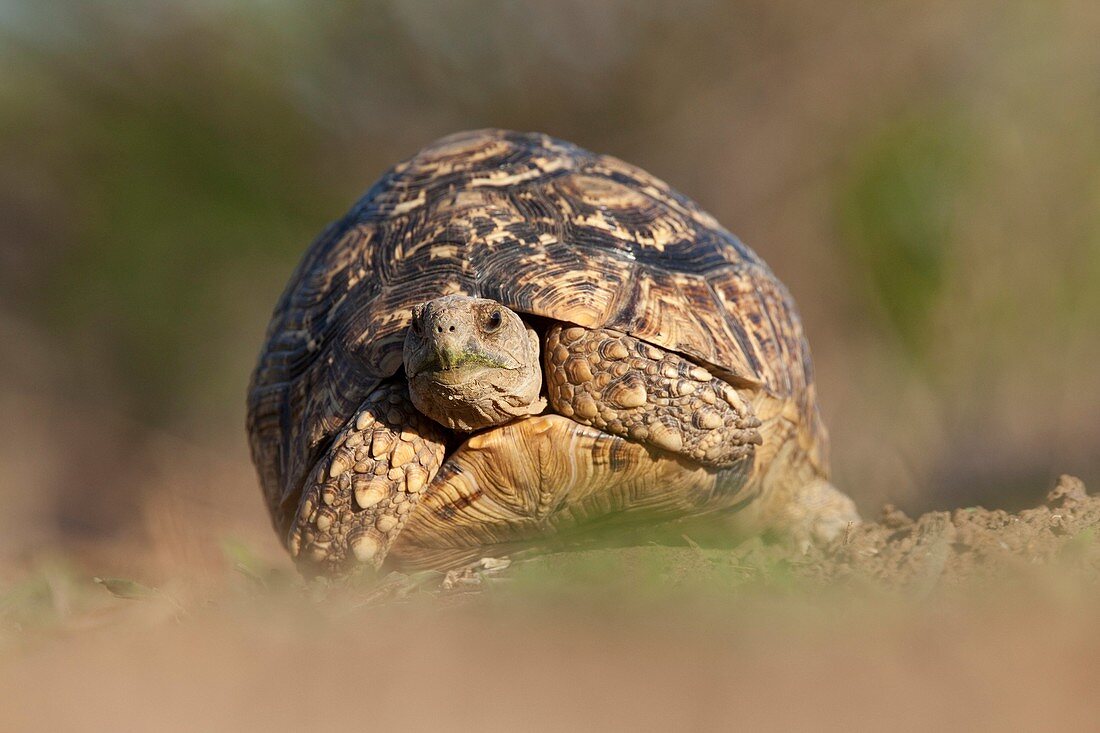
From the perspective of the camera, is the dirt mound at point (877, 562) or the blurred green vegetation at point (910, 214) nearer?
the dirt mound at point (877, 562)

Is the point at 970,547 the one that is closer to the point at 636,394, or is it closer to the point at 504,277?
the point at 636,394

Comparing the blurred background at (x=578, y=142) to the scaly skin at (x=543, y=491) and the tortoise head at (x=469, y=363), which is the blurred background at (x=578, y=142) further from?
the tortoise head at (x=469, y=363)

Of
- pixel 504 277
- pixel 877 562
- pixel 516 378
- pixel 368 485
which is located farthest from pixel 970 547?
pixel 368 485

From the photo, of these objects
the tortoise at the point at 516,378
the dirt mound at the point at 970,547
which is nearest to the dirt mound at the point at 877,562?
the dirt mound at the point at 970,547

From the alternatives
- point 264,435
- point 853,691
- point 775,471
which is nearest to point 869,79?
point 775,471

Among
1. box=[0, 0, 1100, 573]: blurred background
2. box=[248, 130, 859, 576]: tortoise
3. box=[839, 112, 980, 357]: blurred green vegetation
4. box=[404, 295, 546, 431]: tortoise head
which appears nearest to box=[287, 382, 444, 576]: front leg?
box=[248, 130, 859, 576]: tortoise

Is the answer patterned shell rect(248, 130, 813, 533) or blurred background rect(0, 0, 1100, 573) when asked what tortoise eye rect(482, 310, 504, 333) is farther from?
blurred background rect(0, 0, 1100, 573)

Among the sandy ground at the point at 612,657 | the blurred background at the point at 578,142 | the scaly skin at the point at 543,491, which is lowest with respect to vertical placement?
the sandy ground at the point at 612,657

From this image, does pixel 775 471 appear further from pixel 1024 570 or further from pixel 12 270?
pixel 12 270
